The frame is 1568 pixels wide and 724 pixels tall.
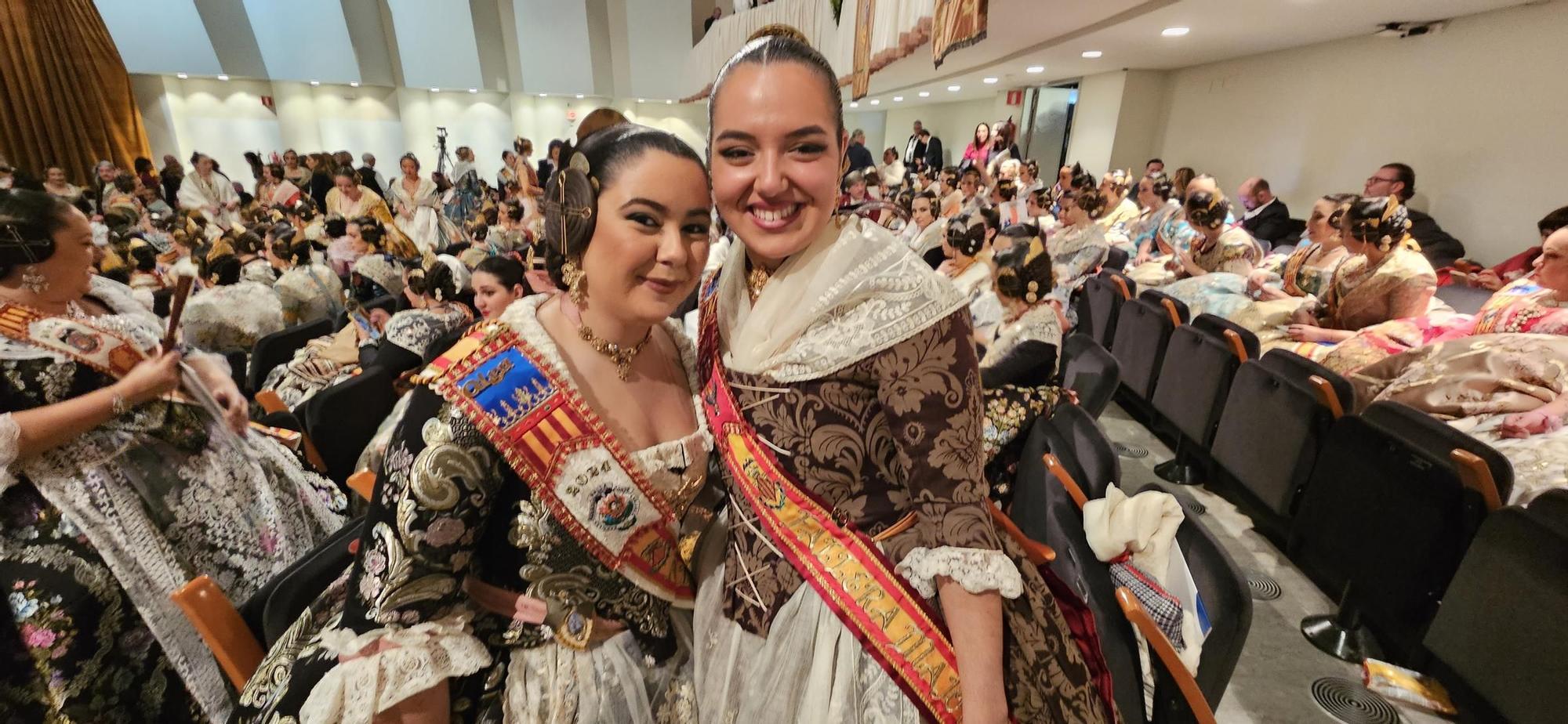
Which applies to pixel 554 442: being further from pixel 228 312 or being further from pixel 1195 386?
pixel 228 312

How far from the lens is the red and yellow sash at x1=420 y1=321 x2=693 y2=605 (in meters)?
0.73

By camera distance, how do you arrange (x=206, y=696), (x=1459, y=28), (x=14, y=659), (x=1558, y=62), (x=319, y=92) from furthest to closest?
(x=319, y=92), (x=1459, y=28), (x=1558, y=62), (x=206, y=696), (x=14, y=659)

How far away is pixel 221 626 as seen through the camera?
3.20 feet

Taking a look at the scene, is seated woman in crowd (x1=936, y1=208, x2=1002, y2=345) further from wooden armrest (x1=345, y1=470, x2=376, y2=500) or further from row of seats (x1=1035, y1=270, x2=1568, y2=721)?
wooden armrest (x1=345, y1=470, x2=376, y2=500)

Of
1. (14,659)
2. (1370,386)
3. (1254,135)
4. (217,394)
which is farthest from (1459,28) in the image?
(14,659)

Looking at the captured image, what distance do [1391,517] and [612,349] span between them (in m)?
2.31

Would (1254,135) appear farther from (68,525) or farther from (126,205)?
(126,205)

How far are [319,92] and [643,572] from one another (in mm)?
14805

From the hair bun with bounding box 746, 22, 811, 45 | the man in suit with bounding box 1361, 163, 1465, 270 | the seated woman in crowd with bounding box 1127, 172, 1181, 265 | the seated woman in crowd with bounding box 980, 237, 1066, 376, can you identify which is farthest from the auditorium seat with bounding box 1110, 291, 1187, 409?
the hair bun with bounding box 746, 22, 811, 45

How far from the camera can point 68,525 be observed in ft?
4.16

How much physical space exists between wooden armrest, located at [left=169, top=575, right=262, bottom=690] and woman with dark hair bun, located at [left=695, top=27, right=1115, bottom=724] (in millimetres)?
738

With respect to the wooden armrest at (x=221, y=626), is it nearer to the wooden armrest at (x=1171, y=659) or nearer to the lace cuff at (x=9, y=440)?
the lace cuff at (x=9, y=440)

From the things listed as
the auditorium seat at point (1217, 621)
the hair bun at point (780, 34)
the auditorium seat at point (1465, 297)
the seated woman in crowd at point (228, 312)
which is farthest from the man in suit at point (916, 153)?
the hair bun at point (780, 34)

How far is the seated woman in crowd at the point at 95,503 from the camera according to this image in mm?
1200
